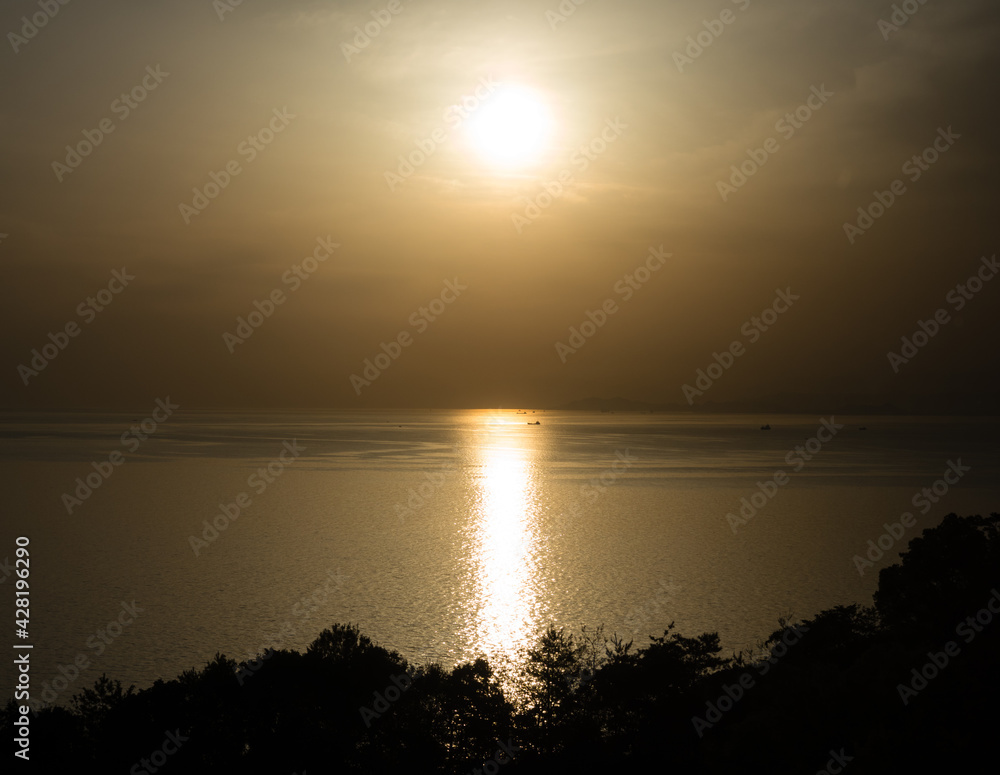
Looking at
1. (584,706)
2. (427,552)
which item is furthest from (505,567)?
(584,706)

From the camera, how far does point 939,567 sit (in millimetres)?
26562

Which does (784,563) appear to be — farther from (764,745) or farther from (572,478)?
(572,478)

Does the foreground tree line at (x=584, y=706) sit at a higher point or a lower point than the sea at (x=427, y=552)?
lower

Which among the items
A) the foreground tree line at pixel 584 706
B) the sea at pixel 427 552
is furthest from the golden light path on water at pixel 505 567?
the foreground tree line at pixel 584 706

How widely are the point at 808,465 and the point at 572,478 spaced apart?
45.1 m

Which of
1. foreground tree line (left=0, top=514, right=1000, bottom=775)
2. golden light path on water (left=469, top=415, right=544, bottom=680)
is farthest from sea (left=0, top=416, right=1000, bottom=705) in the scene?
foreground tree line (left=0, top=514, right=1000, bottom=775)

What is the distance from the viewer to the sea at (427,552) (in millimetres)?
37875

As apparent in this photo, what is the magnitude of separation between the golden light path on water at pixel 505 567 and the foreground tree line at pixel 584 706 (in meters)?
9.25

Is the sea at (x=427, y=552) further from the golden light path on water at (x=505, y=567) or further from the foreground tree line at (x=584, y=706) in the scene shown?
the foreground tree line at (x=584, y=706)

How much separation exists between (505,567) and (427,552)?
7.46m

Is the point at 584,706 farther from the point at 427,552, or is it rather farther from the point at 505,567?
the point at 427,552

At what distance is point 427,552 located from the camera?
57688 mm

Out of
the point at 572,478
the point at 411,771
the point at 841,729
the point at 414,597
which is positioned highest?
the point at 572,478

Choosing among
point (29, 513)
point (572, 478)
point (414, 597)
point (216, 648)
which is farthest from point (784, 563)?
point (29, 513)
